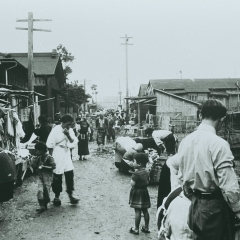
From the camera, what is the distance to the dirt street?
6.21 metres

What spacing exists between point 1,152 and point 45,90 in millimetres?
24877

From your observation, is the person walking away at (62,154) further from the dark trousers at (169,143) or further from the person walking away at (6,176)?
the dark trousers at (169,143)

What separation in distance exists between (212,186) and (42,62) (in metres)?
31.7

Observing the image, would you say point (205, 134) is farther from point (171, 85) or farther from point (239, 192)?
point (171, 85)

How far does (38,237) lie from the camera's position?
20.0 feet

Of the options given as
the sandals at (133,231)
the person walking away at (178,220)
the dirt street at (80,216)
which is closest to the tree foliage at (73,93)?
the dirt street at (80,216)

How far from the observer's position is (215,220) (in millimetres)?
3127

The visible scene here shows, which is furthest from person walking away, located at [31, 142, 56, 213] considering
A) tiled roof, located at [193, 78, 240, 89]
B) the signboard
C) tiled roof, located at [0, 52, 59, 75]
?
tiled roof, located at [193, 78, 240, 89]

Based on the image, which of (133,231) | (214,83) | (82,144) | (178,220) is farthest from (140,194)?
(214,83)

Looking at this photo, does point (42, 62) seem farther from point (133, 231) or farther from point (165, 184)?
point (165, 184)

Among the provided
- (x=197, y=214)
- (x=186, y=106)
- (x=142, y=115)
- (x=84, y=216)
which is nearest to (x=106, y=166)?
(x=84, y=216)

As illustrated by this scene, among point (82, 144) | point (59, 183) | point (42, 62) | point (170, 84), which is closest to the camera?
point (59, 183)

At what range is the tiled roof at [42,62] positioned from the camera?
103 feet

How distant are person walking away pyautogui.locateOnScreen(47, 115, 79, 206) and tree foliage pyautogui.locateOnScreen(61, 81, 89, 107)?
2809 cm
